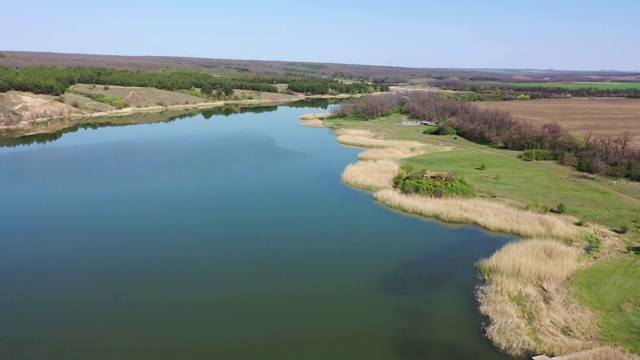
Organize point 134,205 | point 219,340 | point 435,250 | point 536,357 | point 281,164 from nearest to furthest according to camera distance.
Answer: point 536,357
point 219,340
point 435,250
point 134,205
point 281,164

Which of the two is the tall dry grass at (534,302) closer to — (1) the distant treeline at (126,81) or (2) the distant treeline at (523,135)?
(2) the distant treeline at (523,135)

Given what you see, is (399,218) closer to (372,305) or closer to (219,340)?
(372,305)

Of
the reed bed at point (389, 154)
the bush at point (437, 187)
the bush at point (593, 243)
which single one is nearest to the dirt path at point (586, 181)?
the bush at point (593, 243)

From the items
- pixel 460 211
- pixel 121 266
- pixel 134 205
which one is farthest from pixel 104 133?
pixel 460 211

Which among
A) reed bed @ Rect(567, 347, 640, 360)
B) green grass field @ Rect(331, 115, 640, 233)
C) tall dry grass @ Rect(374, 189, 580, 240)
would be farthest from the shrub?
reed bed @ Rect(567, 347, 640, 360)

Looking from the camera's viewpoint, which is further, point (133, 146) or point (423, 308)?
point (133, 146)

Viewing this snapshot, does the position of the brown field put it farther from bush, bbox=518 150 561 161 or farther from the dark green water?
the dark green water

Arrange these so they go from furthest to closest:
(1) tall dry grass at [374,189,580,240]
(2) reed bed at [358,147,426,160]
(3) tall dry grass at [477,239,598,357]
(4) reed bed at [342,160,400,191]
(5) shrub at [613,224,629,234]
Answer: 1. (2) reed bed at [358,147,426,160]
2. (4) reed bed at [342,160,400,191]
3. (1) tall dry grass at [374,189,580,240]
4. (5) shrub at [613,224,629,234]
5. (3) tall dry grass at [477,239,598,357]
